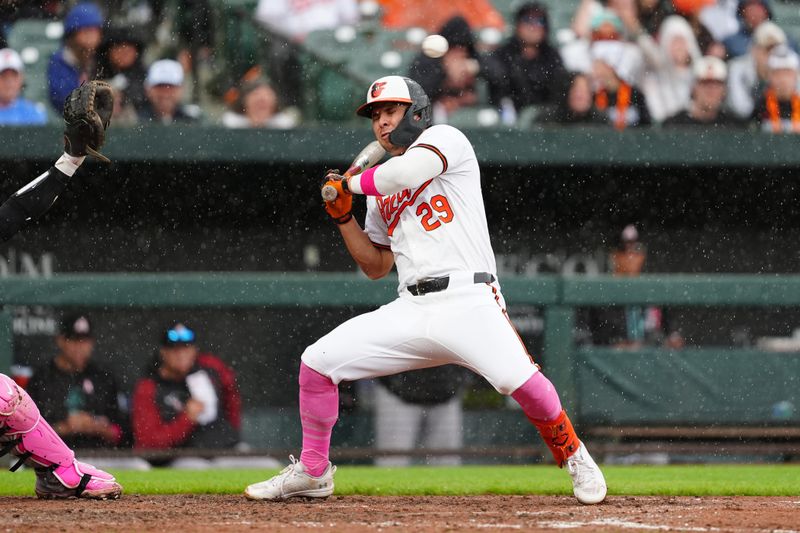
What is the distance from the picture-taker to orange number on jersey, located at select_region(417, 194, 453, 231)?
4.30 m

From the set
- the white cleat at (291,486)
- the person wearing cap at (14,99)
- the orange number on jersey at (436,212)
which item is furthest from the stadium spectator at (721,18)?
the white cleat at (291,486)

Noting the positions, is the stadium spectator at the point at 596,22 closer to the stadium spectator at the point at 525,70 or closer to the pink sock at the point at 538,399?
the stadium spectator at the point at 525,70

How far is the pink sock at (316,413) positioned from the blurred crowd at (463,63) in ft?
12.7

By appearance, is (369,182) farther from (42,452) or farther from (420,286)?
(42,452)

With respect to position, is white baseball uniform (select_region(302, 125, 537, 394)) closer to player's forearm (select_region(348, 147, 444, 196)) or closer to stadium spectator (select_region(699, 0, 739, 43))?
player's forearm (select_region(348, 147, 444, 196))

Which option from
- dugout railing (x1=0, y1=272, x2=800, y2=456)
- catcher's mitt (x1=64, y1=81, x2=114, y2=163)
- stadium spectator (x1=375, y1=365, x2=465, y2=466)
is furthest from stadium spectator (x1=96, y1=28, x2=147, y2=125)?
catcher's mitt (x1=64, y1=81, x2=114, y2=163)

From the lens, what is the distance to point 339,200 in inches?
172

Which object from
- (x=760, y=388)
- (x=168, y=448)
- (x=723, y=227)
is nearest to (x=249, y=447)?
(x=168, y=448)

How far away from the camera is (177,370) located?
6688 mm

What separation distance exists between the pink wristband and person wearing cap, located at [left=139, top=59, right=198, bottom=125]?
13.6 ft

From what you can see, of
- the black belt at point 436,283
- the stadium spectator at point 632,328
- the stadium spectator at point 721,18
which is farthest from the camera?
the stadium spectator at point 721,18

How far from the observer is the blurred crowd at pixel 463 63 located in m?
8.08

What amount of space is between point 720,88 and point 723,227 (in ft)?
3.51

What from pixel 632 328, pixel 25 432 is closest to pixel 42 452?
pixel 25 432
